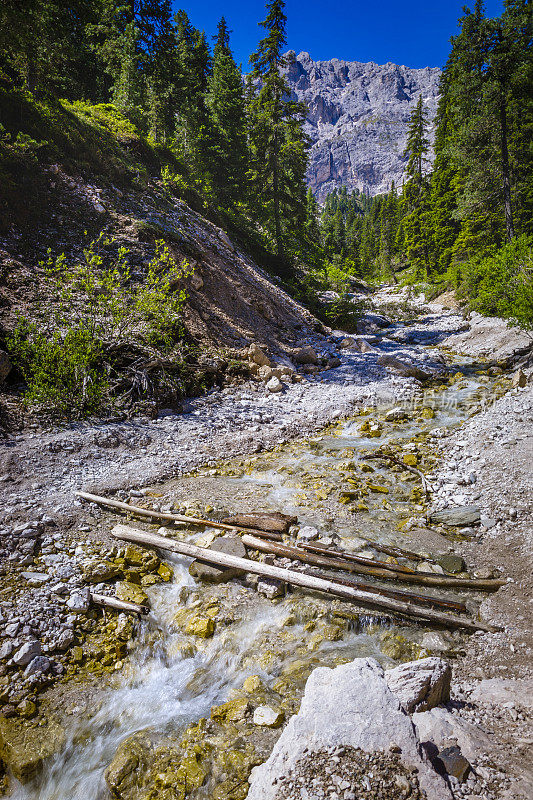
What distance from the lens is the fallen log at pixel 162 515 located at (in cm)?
544

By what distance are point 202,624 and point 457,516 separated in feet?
13.6

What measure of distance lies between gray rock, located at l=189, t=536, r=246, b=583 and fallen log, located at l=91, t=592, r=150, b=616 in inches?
31.0

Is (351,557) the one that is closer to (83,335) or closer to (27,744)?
(27,744)

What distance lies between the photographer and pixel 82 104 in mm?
15789

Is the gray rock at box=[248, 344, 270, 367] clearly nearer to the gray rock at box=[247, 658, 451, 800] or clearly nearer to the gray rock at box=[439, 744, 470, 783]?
the gray rock at box=[247, 658, 451, 800]

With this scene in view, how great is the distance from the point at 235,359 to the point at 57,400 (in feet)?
20.0

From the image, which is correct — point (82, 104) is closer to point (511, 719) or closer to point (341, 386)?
point (341, 386)

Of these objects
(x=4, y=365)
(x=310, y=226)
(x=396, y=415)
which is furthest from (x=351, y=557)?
(x=310, y=226)

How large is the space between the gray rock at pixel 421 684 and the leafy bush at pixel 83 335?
754 cm

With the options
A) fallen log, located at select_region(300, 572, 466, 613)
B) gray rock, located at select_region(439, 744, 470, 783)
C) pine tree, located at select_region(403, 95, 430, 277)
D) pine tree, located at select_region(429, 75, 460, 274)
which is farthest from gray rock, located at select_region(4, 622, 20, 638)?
pine tree, located at select_region(403, 95, 430, 277)

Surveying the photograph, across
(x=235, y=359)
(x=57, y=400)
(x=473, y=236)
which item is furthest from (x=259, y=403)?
(x=473, y=236)

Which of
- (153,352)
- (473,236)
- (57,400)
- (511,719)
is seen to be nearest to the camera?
(511,719)

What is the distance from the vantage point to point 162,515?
18.4 feet

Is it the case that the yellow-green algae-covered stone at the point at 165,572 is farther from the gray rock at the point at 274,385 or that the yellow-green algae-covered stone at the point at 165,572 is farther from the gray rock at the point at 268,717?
the gray rock at the point at 274,385
